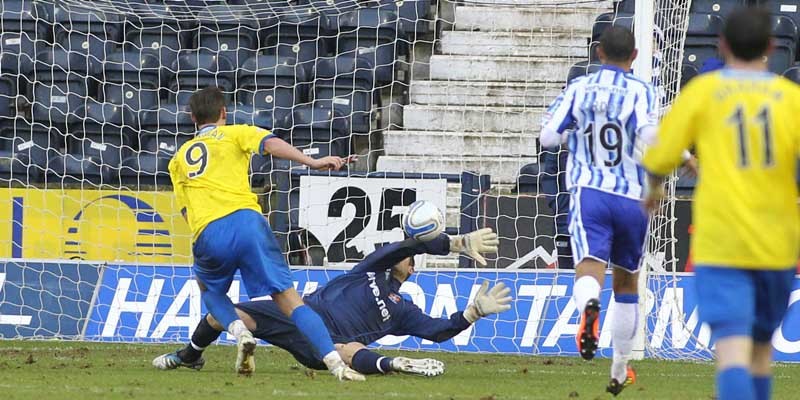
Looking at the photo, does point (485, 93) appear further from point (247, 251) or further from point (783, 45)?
point (247, 251)

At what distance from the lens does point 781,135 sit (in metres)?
4.80

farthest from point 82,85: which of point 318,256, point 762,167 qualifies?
point 762,167

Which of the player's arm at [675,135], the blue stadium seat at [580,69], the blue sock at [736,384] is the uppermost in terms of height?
the player's arm at [675,135]

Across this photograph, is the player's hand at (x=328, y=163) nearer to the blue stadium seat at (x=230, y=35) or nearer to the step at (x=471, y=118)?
the step at (x=471, y=118)

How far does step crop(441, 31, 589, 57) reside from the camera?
13.6 meters

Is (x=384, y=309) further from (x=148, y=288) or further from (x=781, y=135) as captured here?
(x=781, y=135)

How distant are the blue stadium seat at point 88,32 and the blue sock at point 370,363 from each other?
277 inches

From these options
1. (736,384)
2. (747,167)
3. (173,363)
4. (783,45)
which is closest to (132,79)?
(173,363)

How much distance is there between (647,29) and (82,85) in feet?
21.0

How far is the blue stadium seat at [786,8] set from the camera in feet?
49.7

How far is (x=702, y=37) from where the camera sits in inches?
571

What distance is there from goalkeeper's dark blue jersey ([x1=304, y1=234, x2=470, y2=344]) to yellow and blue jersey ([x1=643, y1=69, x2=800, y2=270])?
3778 millimetres

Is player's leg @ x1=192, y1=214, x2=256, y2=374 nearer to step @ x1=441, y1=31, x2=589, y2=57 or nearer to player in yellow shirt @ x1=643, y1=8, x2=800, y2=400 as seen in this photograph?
player in yellow shirt @ x1=643, y1=8, x2=800, y2=400

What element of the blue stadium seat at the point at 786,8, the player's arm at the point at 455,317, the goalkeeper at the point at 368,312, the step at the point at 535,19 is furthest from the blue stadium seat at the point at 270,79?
the player's arm at the point at 455,317
